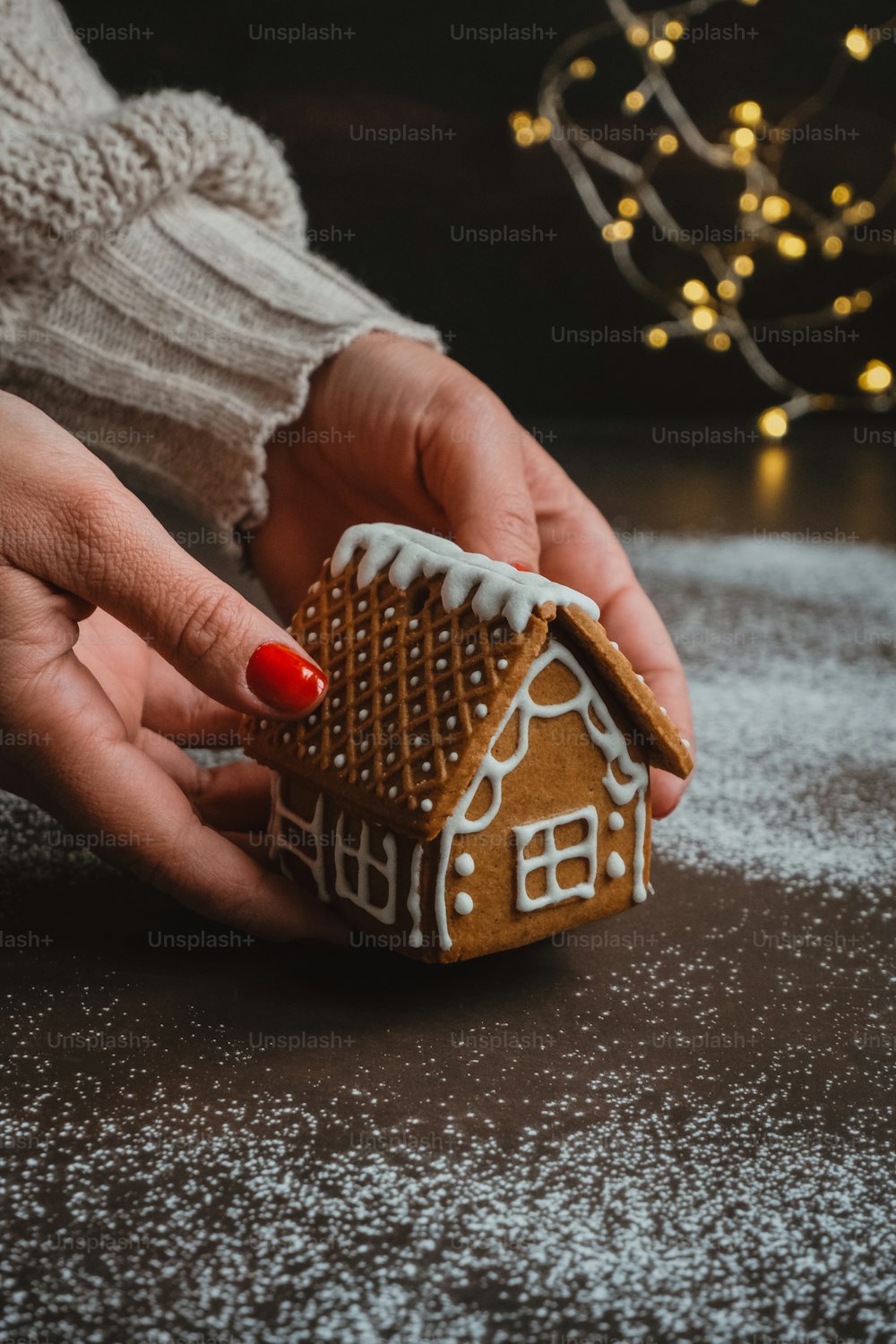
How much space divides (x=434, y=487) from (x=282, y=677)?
32 cm

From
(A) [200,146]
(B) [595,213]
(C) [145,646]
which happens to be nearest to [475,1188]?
(C) [145,646]

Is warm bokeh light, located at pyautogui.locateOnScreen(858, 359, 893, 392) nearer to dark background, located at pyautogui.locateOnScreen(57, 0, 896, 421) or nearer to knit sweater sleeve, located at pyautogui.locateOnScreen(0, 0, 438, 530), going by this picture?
dark background, located at pyautogui.locateOnScreen(57, 0, 896, 421)

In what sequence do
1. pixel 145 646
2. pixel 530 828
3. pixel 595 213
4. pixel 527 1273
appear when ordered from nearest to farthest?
1. pixel 527 1273
2. pixel 530 828
3. pixel 145 646
4. pixel 595 213

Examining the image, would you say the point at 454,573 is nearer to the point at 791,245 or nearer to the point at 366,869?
the point at 366,869

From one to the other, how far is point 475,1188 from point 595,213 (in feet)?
8.72

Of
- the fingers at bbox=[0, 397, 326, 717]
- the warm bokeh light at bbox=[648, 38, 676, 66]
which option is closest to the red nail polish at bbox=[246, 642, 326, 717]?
the fingers at bbox=[0, 397, 326, 717]

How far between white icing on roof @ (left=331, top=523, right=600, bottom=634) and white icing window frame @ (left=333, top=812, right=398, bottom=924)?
115 millimetres

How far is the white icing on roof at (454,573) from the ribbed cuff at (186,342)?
1.07 ft

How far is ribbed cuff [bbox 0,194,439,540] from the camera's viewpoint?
97cm

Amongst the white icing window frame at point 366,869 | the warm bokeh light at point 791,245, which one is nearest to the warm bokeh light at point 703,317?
the warm bokeh light at point 791,245

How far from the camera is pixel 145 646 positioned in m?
0.85

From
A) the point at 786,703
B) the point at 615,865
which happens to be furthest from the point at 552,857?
the point at 786,703

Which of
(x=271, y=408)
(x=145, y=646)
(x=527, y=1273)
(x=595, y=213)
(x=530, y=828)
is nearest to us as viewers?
(x=527, y=1273)

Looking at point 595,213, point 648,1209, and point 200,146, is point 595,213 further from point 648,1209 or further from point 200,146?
point 648,1209
